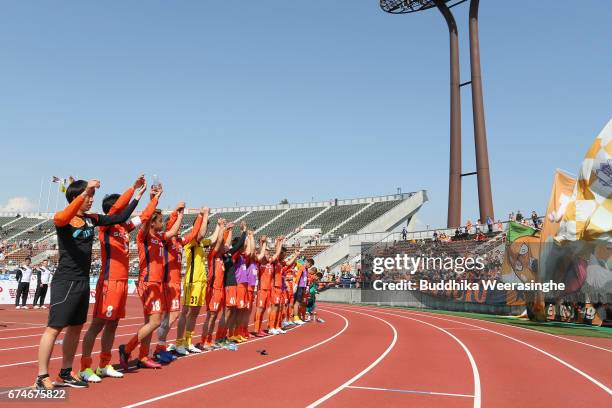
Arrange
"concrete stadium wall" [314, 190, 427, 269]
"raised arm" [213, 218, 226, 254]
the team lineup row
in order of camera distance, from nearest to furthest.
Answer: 1. the team lineup row
2. "raised arm" [213, 218, 226, 254]
3. "concrete stadium wall" [314, 190, 427, 269]

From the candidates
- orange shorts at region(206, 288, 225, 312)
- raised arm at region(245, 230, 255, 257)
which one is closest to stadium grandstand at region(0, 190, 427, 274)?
raised arm at region(245, 230, 255, 257)

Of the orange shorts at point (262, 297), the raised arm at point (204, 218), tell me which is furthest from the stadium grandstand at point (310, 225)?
the raised arm at point (204, 218)

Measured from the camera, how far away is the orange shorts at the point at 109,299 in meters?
5.36

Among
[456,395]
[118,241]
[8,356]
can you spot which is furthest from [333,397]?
[8,356]

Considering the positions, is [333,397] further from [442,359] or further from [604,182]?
[604,182]

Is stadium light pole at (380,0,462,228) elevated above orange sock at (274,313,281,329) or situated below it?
above

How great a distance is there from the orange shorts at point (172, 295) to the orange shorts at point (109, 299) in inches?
43.2

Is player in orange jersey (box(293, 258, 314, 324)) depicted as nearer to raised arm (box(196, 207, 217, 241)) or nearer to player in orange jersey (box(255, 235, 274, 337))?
player in orange jersey (box(255, 235, 274, 337))

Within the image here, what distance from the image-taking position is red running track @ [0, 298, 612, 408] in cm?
516

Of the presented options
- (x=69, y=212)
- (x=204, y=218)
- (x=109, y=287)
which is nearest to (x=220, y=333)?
(x=204, y=218)

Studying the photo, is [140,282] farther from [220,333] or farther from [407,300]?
A: [407,300]

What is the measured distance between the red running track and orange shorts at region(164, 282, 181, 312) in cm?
74

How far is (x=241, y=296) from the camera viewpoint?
938 centimetres

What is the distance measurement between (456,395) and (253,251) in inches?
207
